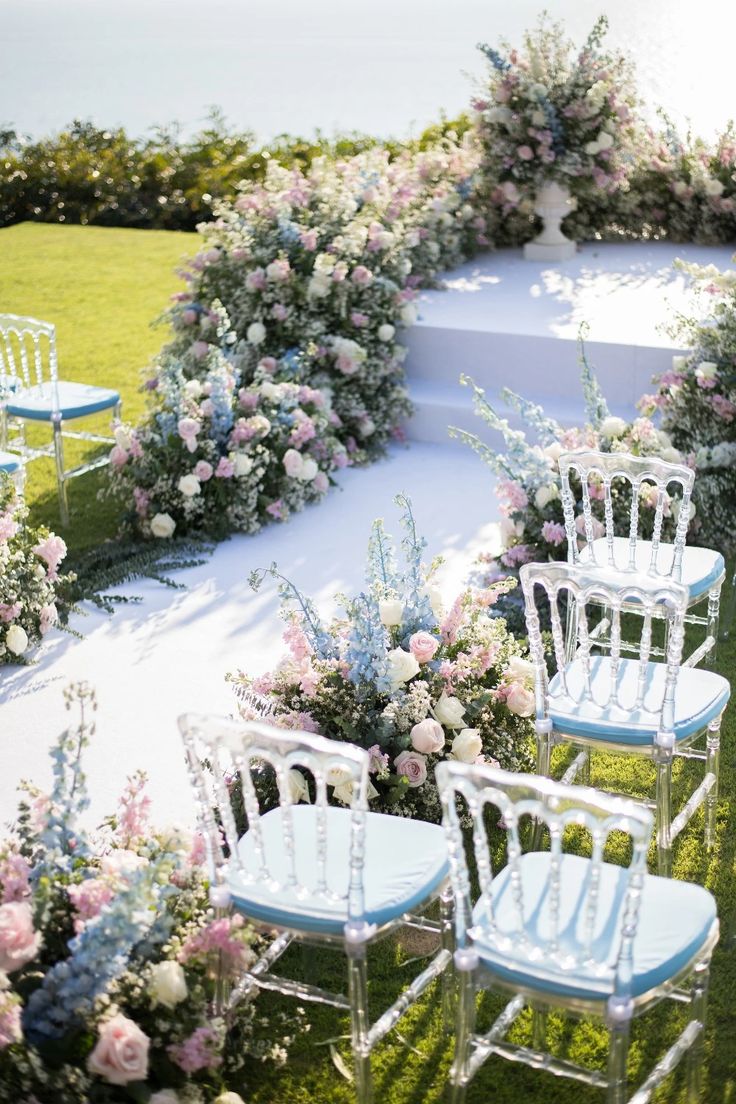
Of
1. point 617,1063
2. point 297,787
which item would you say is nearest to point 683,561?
point 297,787

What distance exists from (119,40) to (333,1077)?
90.3 feet

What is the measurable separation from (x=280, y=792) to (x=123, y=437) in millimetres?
3499

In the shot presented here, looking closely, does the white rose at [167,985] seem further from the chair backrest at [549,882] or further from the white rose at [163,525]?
the white rose at [163,525]

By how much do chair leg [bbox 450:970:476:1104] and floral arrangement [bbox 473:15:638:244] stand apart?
250 inches

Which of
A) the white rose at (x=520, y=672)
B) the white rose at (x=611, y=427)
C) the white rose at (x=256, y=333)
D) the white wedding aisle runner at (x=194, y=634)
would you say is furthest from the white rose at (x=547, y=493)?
the white rose at (x=256, y=333)

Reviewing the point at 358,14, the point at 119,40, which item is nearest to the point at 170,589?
the point at 119,40

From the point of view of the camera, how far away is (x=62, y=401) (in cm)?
581

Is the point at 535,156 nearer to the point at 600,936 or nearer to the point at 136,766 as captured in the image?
the point at 136,766

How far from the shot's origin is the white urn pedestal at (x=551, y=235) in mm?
8234

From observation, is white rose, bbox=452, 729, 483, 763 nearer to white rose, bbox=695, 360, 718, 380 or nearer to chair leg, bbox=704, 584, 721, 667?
chair leg, bbox=704, 584, 721, 667

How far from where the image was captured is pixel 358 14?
95.7 ft

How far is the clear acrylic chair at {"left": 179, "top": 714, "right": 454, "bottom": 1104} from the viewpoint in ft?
7.50

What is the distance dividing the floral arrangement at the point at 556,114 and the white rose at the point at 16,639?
15.7 ft

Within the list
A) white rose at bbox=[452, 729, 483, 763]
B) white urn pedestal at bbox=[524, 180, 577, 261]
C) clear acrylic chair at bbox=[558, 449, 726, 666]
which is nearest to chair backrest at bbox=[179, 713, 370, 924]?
white rose at bbox=[452, 729, 483, 763]
